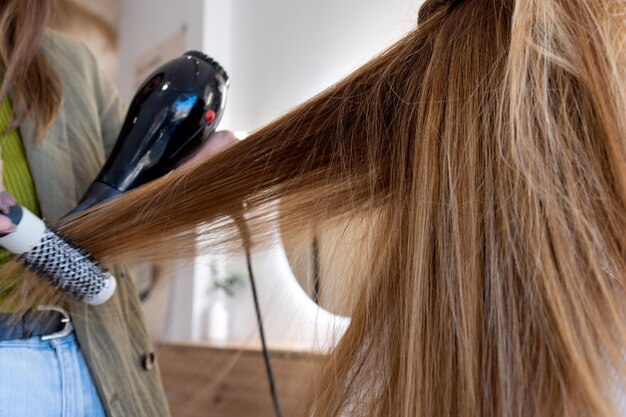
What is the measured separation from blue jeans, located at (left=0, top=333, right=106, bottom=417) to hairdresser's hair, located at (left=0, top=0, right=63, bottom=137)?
286 millimetres

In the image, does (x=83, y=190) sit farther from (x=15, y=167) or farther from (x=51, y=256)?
(x=51, y=256)

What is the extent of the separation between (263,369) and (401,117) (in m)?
1.46

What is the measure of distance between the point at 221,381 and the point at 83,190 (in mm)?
1306

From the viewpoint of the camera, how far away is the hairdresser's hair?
828 mm

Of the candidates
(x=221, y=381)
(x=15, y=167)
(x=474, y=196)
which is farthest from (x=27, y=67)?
(x=221, y=381)

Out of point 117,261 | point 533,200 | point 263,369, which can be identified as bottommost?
point 263,369

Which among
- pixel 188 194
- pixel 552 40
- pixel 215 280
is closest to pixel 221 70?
pixel 188 194

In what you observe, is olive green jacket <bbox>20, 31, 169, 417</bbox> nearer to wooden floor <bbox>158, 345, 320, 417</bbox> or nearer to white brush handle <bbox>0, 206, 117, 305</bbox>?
white brush handle <bbox>0, 206, 117, 305</bbox>

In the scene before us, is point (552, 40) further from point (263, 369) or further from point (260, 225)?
point (263, 369)

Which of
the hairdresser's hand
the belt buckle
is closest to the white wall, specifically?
the hairdresser's hand

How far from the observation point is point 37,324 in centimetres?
71

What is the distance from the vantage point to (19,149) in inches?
32.7

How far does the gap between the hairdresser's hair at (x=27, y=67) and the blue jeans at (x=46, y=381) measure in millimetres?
286

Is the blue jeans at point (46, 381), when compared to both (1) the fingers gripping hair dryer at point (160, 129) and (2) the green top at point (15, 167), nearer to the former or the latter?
(1) the fingers gripping hair dryer at point (160, 129)
